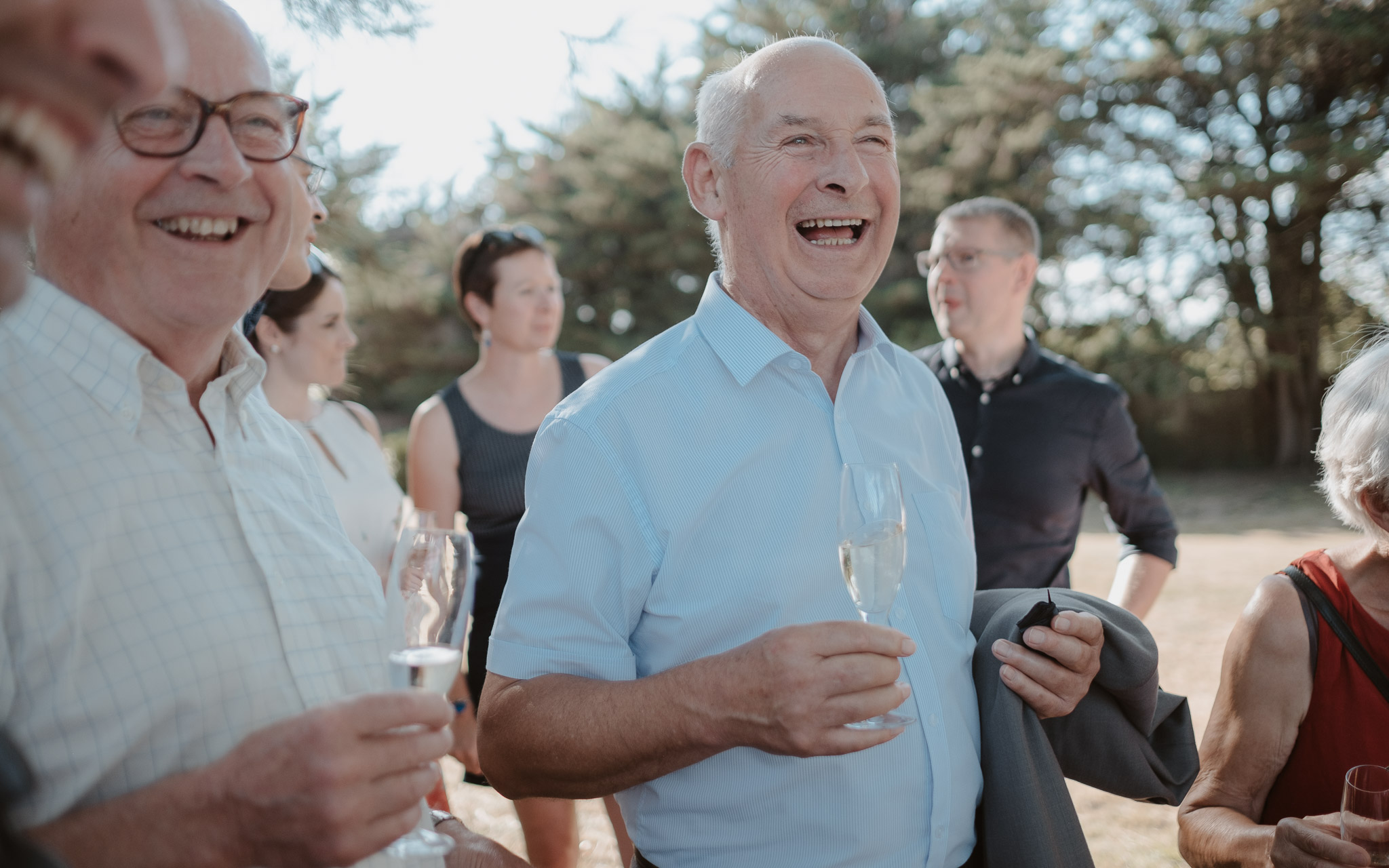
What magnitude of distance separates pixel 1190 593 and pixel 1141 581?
659 cm

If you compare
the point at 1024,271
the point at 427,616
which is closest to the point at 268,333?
the point at 427,616

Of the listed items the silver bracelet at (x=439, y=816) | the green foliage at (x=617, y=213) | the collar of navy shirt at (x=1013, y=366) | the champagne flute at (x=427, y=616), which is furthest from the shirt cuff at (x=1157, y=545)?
the green foliage at (x=617, y=213)

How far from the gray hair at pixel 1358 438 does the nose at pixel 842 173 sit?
1.30 metres

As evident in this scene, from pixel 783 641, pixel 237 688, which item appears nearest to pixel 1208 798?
pixel 783 641

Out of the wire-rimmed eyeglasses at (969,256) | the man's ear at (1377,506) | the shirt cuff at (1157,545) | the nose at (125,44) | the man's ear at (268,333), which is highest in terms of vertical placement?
the wire-rimmed eyeglasses at (969,256)

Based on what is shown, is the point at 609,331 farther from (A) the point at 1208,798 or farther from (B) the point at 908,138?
(A) the point at 1208,798

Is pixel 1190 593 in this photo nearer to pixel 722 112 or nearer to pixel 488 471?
pixel 488 471

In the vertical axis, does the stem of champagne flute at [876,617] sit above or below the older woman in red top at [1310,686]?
above

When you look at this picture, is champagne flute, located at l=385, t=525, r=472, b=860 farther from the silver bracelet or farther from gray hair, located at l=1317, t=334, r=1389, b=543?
gray hair, located at l=1317, t=334, r=1389, b=543

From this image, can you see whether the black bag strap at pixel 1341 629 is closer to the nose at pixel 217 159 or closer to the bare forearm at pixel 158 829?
the bare forearm at pixel 158 829

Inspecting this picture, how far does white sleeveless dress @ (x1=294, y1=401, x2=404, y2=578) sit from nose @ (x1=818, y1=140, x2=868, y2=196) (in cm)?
207

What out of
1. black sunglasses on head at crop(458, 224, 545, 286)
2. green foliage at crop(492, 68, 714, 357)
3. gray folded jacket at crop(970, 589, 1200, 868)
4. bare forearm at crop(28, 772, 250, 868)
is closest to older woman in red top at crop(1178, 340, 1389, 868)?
gray folded jacket at crop(970, 589, 1200, 868)

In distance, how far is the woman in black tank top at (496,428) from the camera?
3.84 m

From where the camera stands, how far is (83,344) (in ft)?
4.51
